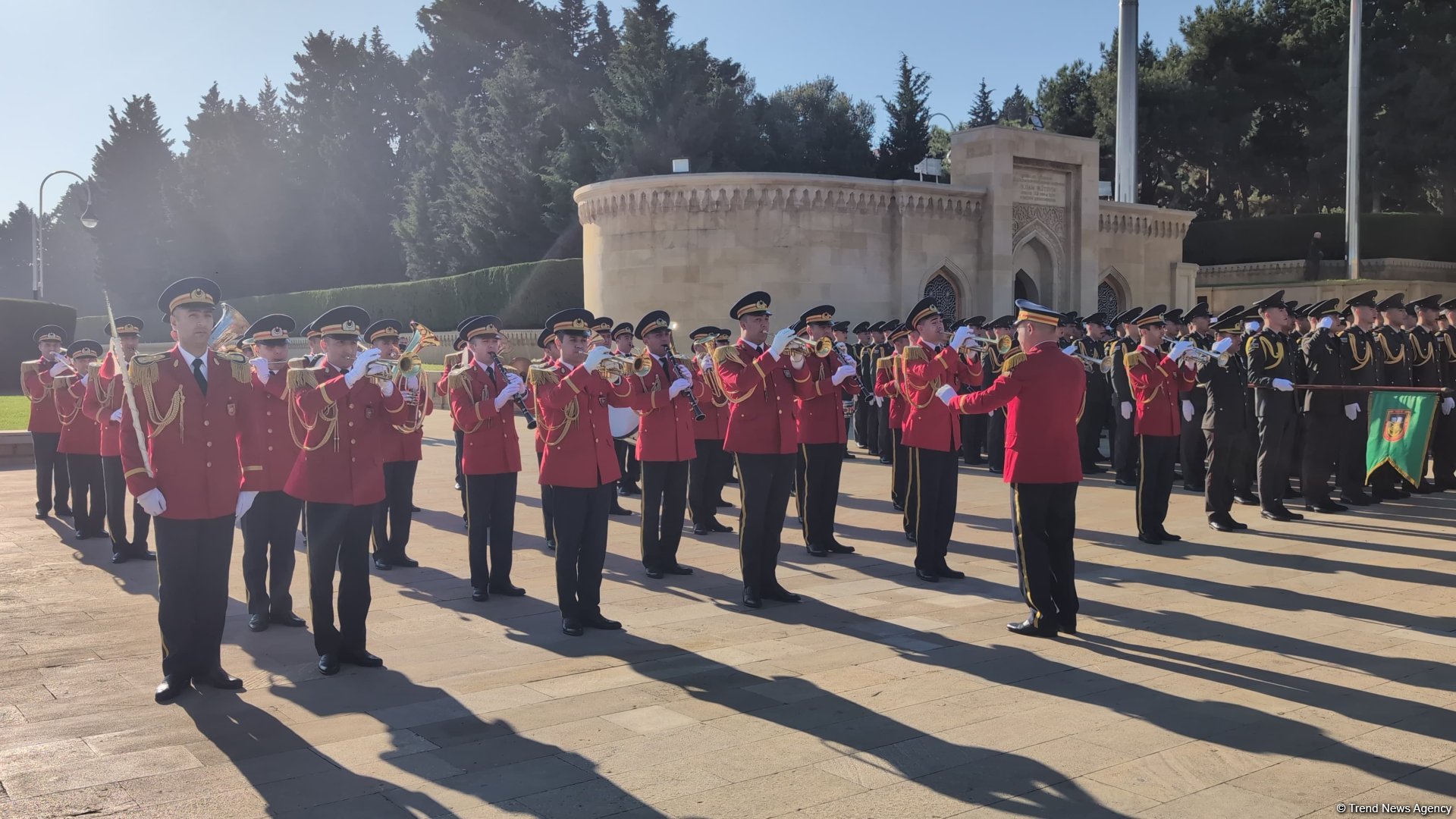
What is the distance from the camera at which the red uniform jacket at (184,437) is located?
5973 mm

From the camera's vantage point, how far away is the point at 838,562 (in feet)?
30.8

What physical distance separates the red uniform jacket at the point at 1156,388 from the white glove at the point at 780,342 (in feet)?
12.7

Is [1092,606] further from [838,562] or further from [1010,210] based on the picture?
[1010,210]

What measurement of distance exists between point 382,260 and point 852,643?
63585 mm

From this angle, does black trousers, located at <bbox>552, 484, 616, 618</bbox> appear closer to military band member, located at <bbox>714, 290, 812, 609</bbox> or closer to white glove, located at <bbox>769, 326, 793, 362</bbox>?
military band member, located at <bbox>714, 290, 812, 609</bbox>

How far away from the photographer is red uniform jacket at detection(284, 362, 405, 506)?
21.0 ft

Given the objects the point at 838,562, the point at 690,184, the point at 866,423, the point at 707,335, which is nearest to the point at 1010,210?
the point at 690,184

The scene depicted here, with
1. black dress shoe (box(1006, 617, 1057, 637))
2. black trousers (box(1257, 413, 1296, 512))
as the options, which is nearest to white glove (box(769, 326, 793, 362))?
black dress shoe (box(1006, 617, 1057, 637))

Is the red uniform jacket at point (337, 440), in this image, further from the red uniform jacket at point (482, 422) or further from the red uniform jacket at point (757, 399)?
the red uniform jacket at point (757, 399)

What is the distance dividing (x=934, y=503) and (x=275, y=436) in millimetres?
4650

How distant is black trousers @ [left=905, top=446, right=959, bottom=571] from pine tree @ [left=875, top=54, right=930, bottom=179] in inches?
1505

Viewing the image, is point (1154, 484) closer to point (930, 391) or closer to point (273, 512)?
point (930, 391)

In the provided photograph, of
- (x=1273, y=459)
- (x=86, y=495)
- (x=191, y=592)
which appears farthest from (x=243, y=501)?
(x=1273, y=459)

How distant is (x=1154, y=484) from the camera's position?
1005 centimetres
